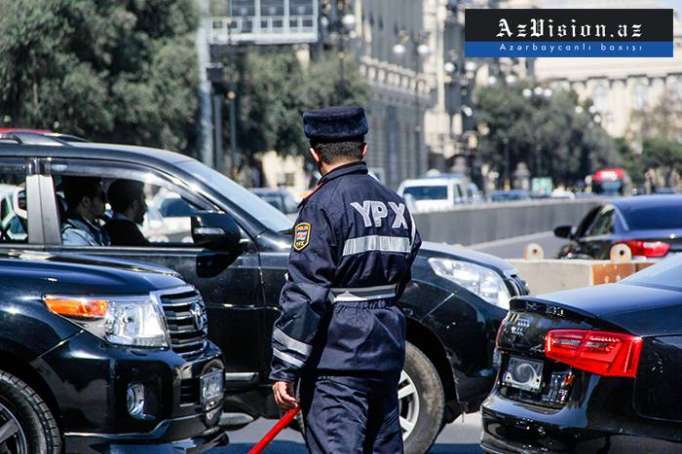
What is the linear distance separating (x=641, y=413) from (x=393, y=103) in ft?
266

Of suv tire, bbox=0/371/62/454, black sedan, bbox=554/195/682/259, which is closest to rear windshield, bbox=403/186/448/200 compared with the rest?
black sedan, bbox=554/195/682/259

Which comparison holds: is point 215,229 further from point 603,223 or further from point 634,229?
point 603,223

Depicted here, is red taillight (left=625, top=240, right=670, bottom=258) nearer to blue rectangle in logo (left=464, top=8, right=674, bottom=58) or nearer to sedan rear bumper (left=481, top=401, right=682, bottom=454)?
blue rectangle in logo (left=464, top=8, right=674, bottom=58)

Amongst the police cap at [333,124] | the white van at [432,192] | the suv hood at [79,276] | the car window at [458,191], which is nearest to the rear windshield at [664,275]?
the police cap at [333,124]

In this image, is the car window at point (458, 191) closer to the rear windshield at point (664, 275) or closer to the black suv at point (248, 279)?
the black suv at point (248, 279)

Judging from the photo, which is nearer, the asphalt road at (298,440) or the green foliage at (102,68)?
the asphalt road at (298,440)

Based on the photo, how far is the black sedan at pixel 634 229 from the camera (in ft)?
52.6

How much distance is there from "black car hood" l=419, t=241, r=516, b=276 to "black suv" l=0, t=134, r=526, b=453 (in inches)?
0.7

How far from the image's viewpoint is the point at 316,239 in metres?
5.52

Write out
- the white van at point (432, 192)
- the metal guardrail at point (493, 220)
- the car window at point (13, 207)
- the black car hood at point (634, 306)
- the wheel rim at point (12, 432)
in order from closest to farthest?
the black car hood at point (634, 306) < the wheel rim at point (12, 432) < the car window at point (13, 207) < the metal guardrail at point (493, 220) < the white van at point (432, 192)

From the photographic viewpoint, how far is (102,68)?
38000mm

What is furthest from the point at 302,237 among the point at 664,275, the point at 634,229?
the point at 634,229

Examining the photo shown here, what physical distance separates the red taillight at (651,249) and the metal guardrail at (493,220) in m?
16.1

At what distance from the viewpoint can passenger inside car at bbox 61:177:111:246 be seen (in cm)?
866
